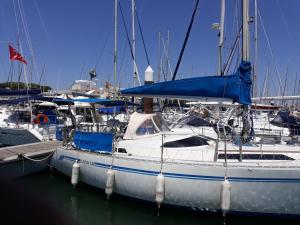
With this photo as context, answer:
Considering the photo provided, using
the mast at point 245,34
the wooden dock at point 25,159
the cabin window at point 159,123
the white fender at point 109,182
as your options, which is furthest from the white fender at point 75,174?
the mast at point 245,34

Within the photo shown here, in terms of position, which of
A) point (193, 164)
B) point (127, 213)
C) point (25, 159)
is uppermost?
point (193, 164)

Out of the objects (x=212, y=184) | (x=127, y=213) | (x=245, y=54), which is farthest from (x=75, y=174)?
(x=245, y=54)

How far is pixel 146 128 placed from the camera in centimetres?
940

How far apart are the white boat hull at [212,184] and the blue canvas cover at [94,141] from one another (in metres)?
0.84

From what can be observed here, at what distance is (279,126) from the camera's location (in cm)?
1522

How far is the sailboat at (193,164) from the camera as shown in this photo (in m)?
6.90

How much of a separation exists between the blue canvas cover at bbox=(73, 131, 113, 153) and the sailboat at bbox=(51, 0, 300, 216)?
3 cm

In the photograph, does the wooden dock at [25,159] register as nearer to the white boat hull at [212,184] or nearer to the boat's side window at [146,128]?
the boat's side window at [146,128]

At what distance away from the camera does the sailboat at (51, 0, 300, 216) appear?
690 cm

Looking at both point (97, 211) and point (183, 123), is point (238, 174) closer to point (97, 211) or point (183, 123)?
point (97, 211)

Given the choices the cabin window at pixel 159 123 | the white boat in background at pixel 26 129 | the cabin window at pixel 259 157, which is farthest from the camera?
the white boat in background at pixel 26 129

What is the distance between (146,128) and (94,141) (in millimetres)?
1717

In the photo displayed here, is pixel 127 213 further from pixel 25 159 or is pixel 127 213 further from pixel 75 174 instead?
pixel 25 159

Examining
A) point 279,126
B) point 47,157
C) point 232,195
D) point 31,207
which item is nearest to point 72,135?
point 47,157
